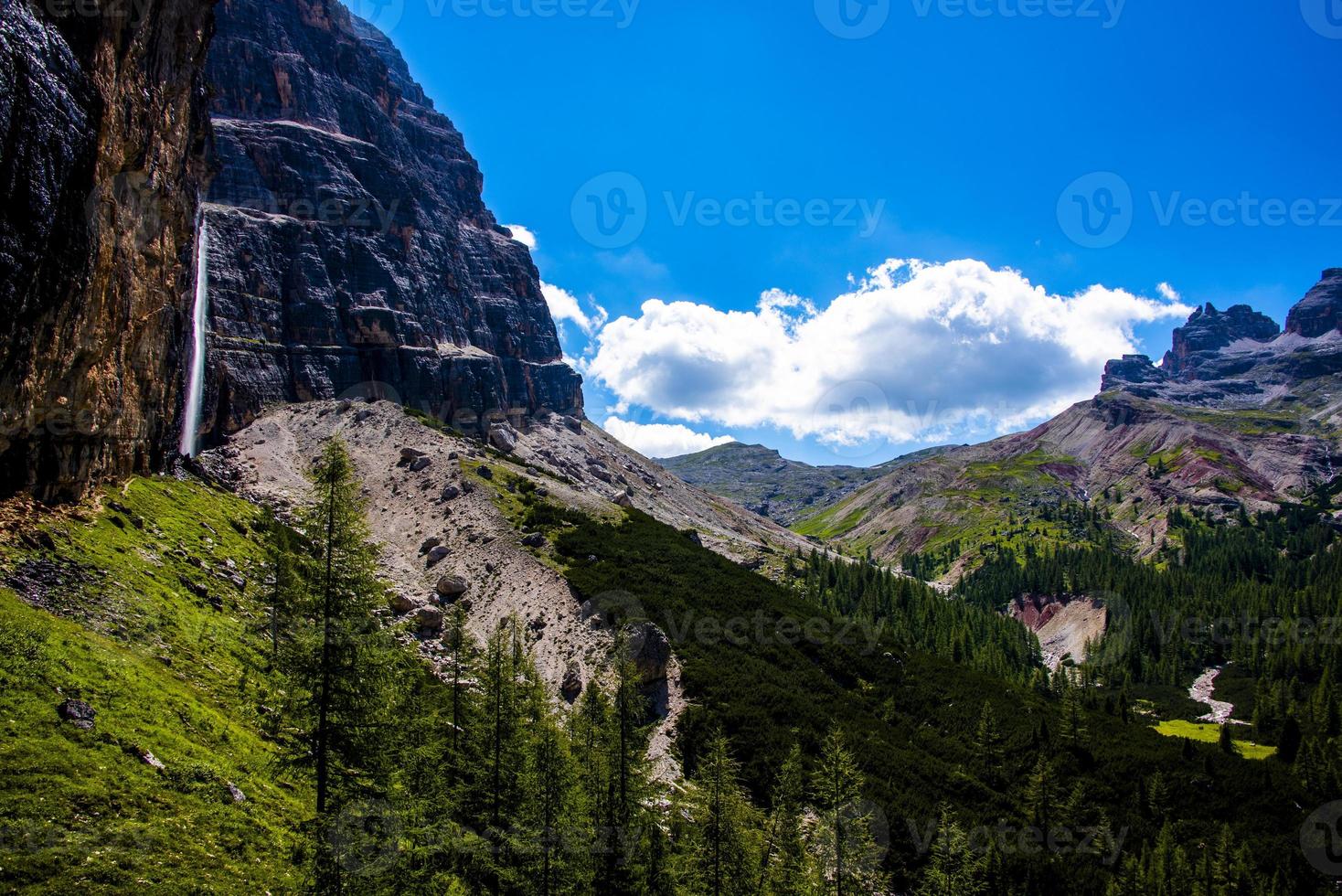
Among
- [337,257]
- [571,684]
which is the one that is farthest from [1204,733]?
[337,257]

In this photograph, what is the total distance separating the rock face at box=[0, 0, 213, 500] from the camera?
79.6 feet

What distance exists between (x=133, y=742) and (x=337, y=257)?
127 meters

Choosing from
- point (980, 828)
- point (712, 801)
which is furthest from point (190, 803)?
point (980, 828)

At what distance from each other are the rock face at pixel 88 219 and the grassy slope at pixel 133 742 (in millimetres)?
6158

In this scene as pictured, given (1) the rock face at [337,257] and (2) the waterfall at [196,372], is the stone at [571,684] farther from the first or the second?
(1) the rock face at [337,257]

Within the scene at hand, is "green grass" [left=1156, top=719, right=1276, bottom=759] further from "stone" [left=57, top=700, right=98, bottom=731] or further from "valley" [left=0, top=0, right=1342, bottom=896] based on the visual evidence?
"stone" [left=57, top=700, right=98, bottom=731]

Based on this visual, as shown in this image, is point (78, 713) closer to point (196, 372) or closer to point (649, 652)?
point (649, 652)

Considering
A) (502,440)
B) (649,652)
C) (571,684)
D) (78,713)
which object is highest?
(502,440)

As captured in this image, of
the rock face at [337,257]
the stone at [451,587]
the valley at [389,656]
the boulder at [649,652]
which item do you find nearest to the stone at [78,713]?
the valley at [389,656]

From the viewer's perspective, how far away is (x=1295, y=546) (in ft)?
605

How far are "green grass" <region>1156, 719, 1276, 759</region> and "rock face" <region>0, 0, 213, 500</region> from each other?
113 m

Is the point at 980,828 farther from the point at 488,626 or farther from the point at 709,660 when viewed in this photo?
the point at 488,626

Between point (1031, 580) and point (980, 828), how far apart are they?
151 m

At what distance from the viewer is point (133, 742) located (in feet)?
67.3
